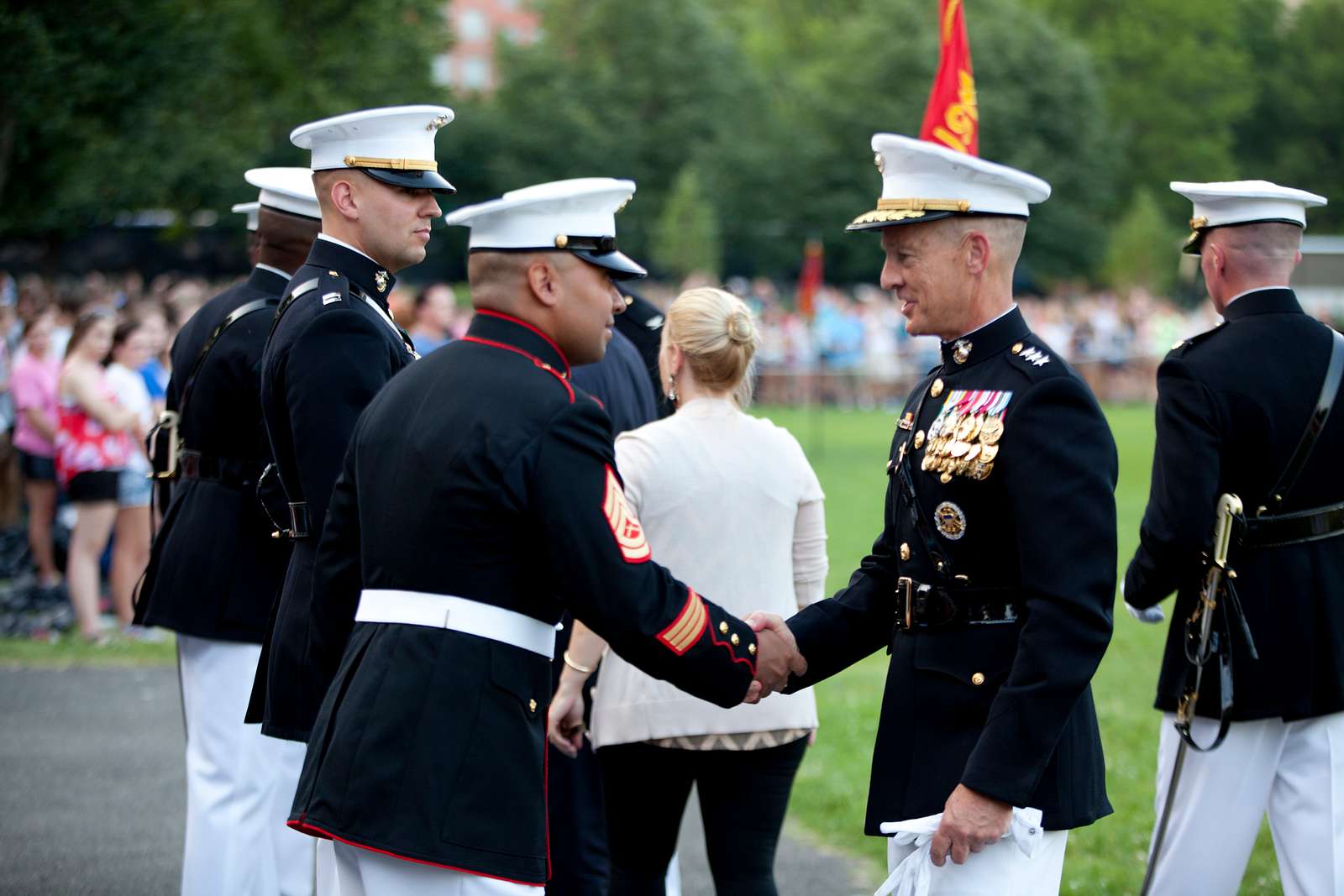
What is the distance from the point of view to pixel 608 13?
59156 millimetres

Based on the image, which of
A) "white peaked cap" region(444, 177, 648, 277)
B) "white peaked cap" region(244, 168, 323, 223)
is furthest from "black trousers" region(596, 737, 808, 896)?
"white peaked cap" region(244, 168, 323, 223)

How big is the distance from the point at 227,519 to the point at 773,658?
1989 millimetres

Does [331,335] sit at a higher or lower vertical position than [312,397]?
higher

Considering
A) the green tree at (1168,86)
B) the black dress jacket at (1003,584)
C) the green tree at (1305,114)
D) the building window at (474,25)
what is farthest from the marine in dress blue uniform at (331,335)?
the building window at (474,25)

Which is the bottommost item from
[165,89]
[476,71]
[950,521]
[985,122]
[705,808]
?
[476,71]

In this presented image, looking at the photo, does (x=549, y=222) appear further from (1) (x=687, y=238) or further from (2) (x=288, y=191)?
(1) (x=687, y=238)

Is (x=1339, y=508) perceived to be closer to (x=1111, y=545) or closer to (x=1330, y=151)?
(x=1111, y=545)

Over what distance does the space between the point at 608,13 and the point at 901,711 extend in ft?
190

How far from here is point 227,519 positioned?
5012mm

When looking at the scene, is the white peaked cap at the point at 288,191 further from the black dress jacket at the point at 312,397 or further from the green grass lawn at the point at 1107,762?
the green grass lawn at the point at 1107,762

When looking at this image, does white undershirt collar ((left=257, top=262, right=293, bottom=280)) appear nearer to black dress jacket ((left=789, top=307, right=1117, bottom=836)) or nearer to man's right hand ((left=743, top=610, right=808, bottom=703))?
man's right hand ((left=743, top=610, right=808, bottom=703))

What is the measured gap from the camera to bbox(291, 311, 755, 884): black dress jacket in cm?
320

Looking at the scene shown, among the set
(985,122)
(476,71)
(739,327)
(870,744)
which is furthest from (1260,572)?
(476,71)

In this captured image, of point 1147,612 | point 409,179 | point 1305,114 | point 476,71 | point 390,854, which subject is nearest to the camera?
point 390,854
